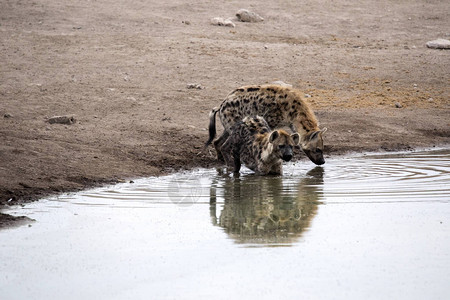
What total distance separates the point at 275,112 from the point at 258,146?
0.66 meters

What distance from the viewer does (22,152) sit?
7.59 meters

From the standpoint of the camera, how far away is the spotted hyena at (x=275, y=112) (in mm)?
8375

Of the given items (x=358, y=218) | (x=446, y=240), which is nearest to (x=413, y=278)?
(x=446, y=240)

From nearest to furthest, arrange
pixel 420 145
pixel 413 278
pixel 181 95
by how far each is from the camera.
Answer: pixel 413 278
pixel 420 145
pixel 181 95

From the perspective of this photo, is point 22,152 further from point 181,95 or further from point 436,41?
point 436,41

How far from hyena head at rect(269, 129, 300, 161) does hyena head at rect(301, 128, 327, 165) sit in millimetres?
628

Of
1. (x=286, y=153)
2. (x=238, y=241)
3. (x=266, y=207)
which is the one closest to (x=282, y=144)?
(x=286, y=153)

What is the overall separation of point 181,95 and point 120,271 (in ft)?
20.9

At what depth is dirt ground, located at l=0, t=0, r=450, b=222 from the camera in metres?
8.21

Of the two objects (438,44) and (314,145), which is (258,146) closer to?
(314,145)

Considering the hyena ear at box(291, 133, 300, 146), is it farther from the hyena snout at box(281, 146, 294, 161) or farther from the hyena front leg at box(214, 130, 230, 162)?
the hyena front leg at box(214, 130, 230, 162)

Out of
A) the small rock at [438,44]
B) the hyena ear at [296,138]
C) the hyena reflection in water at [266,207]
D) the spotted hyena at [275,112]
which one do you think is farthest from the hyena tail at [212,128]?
the small rock at [438,44]

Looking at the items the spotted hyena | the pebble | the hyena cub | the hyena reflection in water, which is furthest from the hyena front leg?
the pebble

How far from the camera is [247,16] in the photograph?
14.8m
